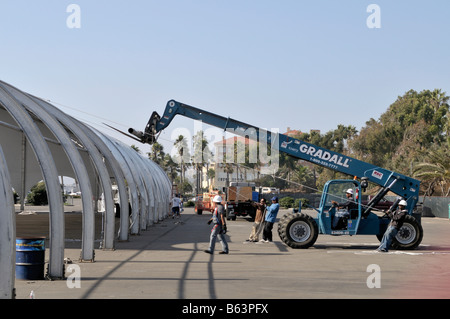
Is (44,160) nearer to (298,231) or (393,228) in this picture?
(298,231)

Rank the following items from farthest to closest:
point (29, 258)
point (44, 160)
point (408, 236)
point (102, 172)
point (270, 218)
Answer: point (270, 218) < point (408, 236) < point (102, 172) < point (44, 160) < point (29, 258)

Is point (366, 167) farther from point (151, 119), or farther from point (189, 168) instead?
point (189, 168)

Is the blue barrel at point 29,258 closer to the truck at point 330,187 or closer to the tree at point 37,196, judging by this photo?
the truck at point 330,187

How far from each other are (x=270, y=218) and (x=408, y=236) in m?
4.59

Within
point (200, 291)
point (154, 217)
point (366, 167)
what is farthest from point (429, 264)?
point (154, 217)

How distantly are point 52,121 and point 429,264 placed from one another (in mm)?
10313

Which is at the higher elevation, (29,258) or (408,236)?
(29,258)

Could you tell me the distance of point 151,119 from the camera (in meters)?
22.4

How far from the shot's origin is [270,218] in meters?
21.8

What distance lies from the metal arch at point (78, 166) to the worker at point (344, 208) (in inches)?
325

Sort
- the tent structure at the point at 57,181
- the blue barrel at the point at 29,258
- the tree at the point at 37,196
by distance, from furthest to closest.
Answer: the tree at the point at 37,196
the blue barrel at the point at 29,258
the tent structure at the point at 57,181

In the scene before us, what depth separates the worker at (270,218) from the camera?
71.1ft

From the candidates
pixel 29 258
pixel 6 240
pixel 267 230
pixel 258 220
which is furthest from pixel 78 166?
pixel 267 230

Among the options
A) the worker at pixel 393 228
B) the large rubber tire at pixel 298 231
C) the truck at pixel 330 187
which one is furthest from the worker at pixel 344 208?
the worker at pixel 393 228
